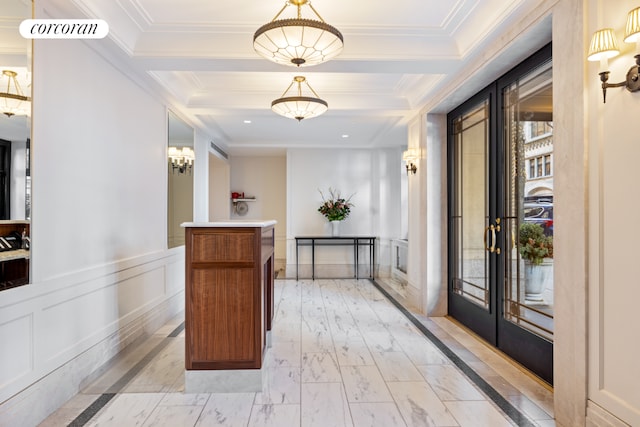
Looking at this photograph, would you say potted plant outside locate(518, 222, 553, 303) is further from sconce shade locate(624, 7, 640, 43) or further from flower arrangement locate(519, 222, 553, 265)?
sconce shade locate(624, 7, 640, 43)

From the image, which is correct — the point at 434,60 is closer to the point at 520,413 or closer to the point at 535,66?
the point at 535,66

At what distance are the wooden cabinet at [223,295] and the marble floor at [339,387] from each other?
0.94ft

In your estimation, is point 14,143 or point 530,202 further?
point 530,202

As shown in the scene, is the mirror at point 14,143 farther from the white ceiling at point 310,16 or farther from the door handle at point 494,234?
the door handle at point 494,234


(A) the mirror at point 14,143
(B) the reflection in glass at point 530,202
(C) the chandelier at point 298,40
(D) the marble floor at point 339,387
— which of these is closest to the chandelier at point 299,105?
(C) the chandelier at point 298,40

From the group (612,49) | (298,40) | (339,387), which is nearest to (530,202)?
(612,49)

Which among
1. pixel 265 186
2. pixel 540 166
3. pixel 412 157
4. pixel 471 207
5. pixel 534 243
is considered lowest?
pixel 534 243

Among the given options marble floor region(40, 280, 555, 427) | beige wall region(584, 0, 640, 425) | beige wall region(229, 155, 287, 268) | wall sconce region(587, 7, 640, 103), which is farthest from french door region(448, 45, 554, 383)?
beige wall region(229, 155, 287, 268)

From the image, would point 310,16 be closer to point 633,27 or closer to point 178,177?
point 633,27

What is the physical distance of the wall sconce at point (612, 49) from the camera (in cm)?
167

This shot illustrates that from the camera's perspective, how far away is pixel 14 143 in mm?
2170

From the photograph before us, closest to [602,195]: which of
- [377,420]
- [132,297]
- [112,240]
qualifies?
[377,420]

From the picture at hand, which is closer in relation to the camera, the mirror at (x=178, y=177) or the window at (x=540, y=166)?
the window at (x=540, y=166)

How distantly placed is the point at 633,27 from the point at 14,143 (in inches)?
Answer: 125
